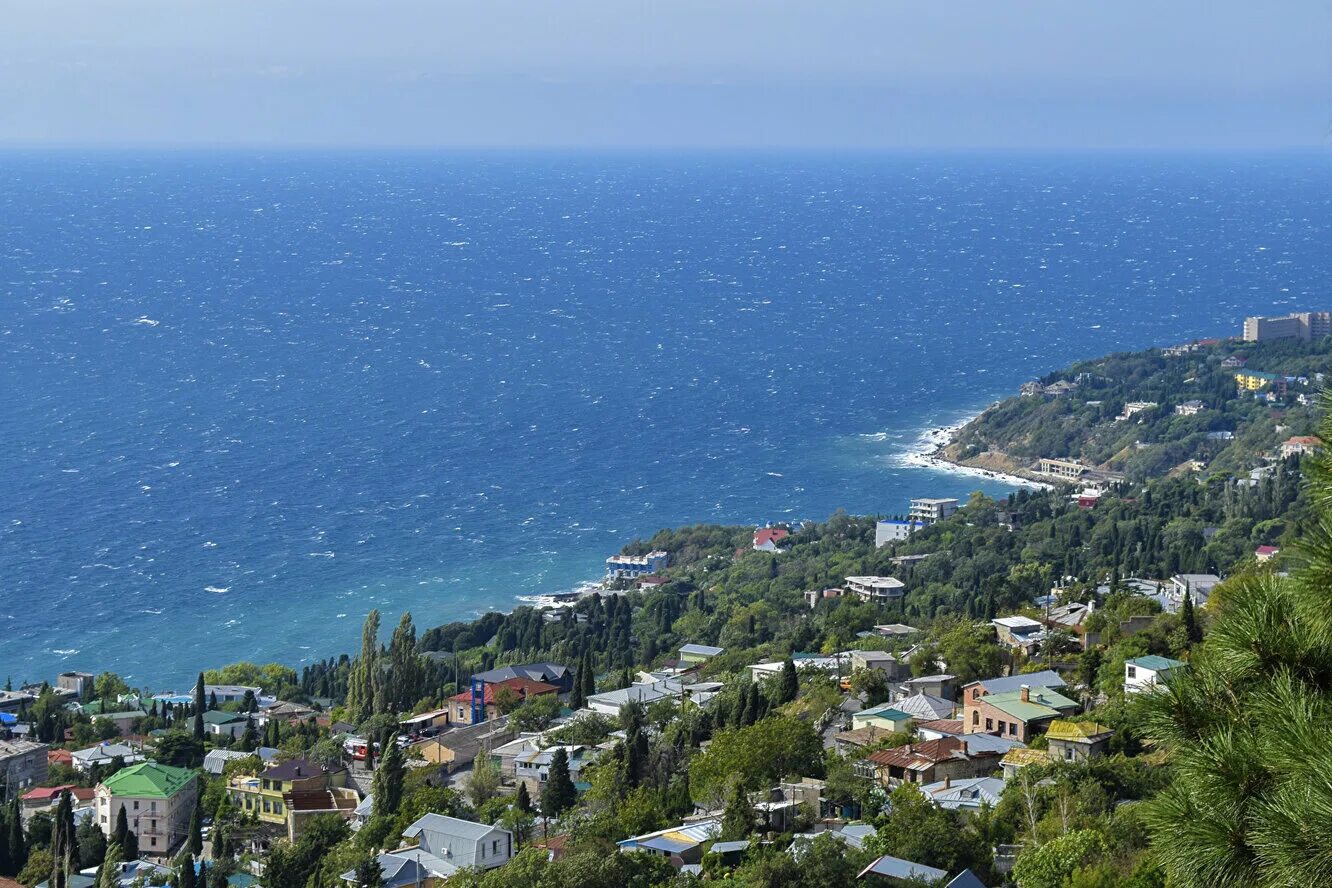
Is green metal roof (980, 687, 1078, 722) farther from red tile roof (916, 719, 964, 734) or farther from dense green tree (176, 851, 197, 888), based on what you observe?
dense green tree (176, 851, 197, 888)

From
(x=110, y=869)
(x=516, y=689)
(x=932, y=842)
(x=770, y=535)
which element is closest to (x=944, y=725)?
(x=932, y=842)

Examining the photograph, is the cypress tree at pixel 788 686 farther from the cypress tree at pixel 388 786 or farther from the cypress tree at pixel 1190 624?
the cypress tree at pixel 388 786

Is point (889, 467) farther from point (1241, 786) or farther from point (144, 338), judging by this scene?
point (1241, 786)

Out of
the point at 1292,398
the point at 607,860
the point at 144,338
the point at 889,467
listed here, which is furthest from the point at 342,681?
the point at 144,338

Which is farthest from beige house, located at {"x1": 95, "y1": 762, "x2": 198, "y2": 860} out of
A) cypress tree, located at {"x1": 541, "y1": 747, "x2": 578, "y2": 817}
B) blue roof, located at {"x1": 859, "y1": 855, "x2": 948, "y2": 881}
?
blue roof, located at {"x1": 859, "y1": 855, "x2": 948, "y2": 881}

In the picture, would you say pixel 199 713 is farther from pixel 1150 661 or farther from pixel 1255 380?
pixel 1255 380

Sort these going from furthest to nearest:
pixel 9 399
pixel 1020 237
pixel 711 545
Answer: pixel 1020 237
pixel 9 399
pixel 711 545

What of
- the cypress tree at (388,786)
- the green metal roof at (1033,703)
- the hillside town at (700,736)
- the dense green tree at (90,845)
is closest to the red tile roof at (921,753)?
the hillside town at (700,736)
